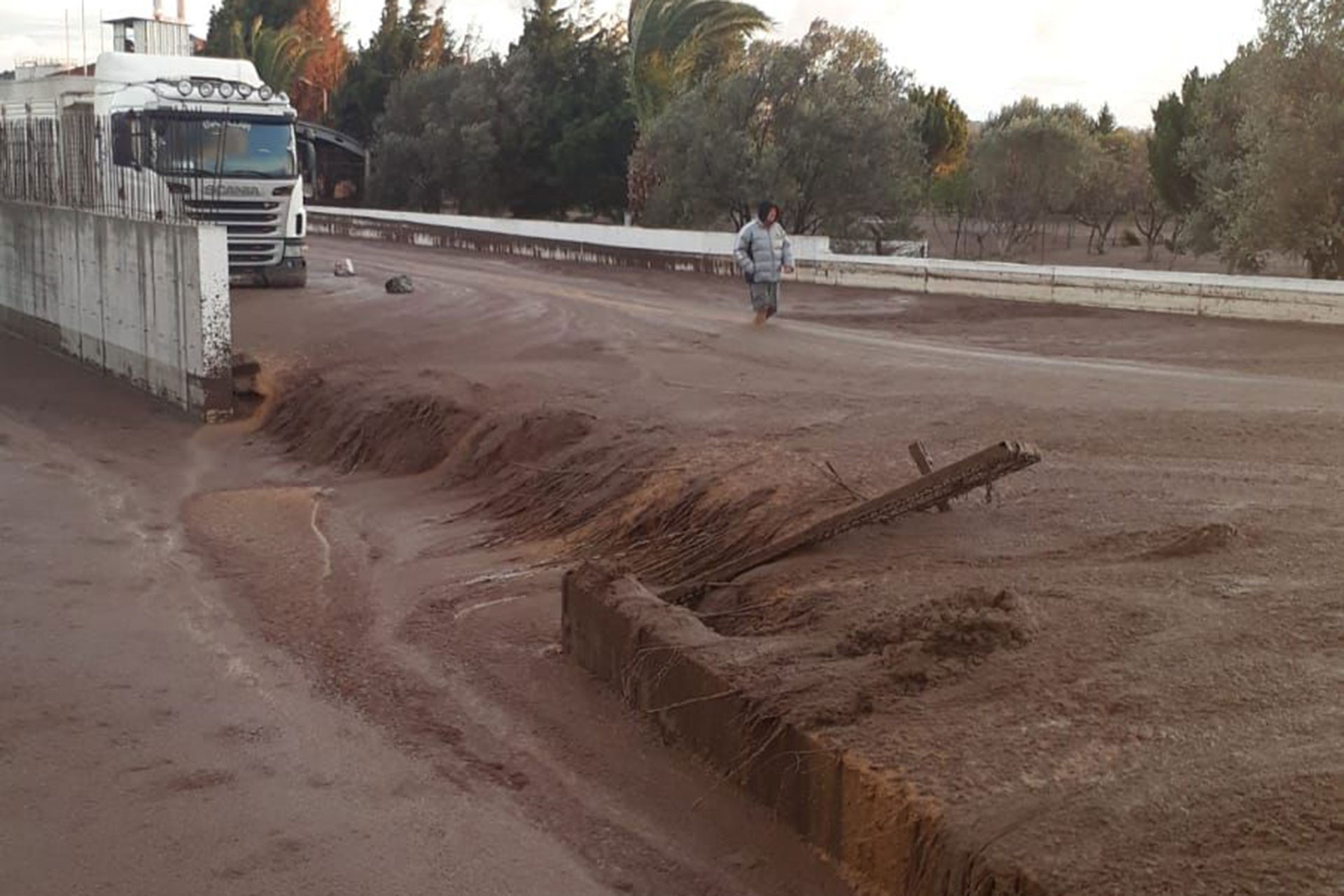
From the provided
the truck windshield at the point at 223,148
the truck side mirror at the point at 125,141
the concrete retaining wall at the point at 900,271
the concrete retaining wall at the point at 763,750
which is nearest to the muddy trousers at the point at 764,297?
the concrete retaining wall at the point at 900,271

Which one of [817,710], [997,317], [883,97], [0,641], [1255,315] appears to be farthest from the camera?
[883,97]

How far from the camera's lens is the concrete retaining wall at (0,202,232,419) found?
16562mm

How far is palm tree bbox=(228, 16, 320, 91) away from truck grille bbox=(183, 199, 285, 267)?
1415 inches

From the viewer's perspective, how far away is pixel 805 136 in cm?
3017

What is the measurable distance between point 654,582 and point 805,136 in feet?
74.7

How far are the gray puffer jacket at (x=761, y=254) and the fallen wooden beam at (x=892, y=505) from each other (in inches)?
378

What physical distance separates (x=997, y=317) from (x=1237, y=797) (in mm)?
15707

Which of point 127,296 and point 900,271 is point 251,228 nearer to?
point 127,296

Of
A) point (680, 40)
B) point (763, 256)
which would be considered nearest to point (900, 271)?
point (763, 256)

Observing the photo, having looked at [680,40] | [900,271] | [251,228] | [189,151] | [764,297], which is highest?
[680,40]

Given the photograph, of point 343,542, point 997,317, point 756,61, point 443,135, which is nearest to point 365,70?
point 443,135

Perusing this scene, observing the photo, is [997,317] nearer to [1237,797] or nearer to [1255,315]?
[1255,315]

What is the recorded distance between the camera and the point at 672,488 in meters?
10.3

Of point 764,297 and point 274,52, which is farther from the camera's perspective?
point 274,52
